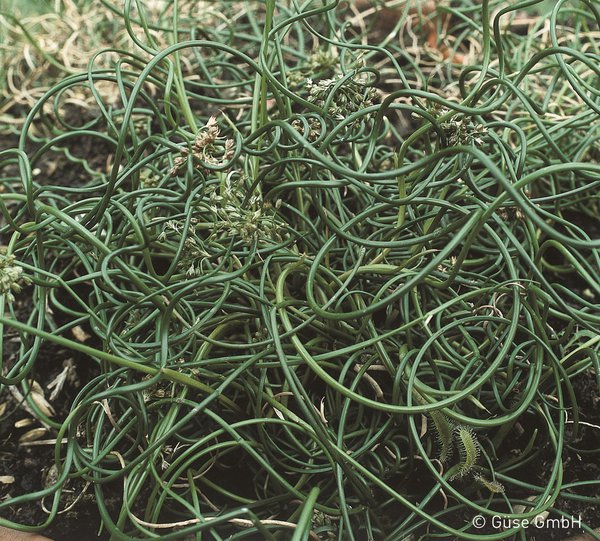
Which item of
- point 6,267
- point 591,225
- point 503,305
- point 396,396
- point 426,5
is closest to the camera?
point 6,267

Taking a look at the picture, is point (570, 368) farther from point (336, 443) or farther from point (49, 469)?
point (49, 469)

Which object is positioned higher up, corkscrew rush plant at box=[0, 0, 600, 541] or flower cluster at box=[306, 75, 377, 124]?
flower cluster at box=[306, 75, 377, 124]

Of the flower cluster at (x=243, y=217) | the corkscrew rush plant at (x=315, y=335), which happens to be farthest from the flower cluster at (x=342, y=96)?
the flower cluster at (x=243, y=217)

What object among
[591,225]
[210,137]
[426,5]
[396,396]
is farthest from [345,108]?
[426,5]

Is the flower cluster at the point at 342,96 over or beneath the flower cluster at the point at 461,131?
over

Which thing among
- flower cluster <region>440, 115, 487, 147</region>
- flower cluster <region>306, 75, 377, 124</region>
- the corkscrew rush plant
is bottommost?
the corkscrew rush plant

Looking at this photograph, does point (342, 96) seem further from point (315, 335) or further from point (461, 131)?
point (315, 335)

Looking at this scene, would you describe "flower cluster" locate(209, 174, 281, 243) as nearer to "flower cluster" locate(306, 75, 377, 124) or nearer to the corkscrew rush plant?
the corkscrew rush plant

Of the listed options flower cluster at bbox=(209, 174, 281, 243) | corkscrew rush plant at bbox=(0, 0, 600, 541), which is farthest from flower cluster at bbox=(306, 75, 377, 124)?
flower cluster at bbox=(209, 174, 281, 243)

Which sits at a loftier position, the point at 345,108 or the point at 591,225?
the point at 345,108

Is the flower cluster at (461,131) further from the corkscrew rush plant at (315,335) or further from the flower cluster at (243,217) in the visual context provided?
the flower cluster at (243,217)

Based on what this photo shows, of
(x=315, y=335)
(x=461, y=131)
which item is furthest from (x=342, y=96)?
(x=315, y=335)
